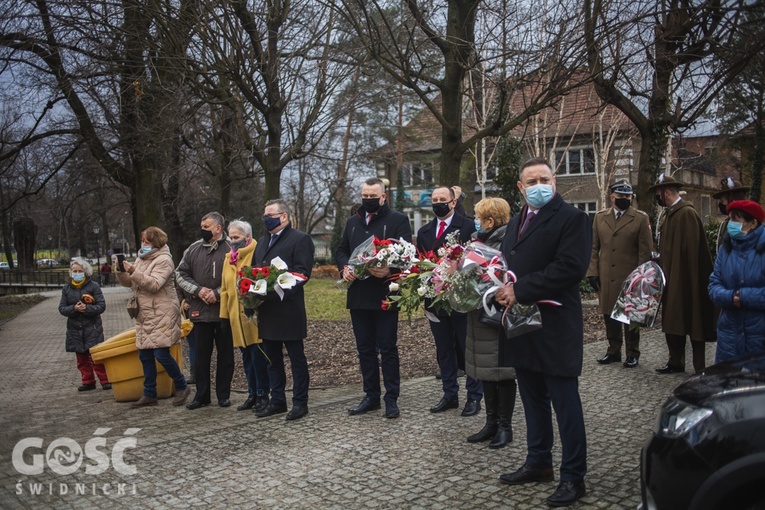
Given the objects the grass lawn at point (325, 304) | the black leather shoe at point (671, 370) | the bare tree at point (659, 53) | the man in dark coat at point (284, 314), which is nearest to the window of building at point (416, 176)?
the grass lawn at point (325, 304)

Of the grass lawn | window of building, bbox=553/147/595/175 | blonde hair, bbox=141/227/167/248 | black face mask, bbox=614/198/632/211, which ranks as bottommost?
the grass lawn

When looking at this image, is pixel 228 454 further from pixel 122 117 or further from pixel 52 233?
pixel 52 233

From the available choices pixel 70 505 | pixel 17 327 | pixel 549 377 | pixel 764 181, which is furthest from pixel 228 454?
pixel 764 181

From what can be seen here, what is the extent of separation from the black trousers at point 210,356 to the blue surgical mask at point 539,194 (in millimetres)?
4162

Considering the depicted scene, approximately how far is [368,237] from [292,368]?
1542 millimetres

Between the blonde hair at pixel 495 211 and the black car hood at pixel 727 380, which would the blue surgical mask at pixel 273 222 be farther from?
the black car hood at pixel 727 380

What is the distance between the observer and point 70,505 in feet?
15.4

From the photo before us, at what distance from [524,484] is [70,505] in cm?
314

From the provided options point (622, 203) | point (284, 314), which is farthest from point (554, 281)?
point (622, 203)

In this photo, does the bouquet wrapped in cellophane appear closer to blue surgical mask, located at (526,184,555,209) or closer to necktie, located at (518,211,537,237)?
necktie, located at (518,211,537,237)

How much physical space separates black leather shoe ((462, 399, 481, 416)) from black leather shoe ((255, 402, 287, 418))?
73.3 inches

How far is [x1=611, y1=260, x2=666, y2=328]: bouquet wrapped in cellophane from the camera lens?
7094 millimetres

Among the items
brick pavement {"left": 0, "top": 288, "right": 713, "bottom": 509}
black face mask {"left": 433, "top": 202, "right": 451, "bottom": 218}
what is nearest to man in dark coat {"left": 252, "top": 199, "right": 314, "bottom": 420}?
brick pavement {"left": 0, "top": 288, "right": 713, "bottom": 509}

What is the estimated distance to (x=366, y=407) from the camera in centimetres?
678
